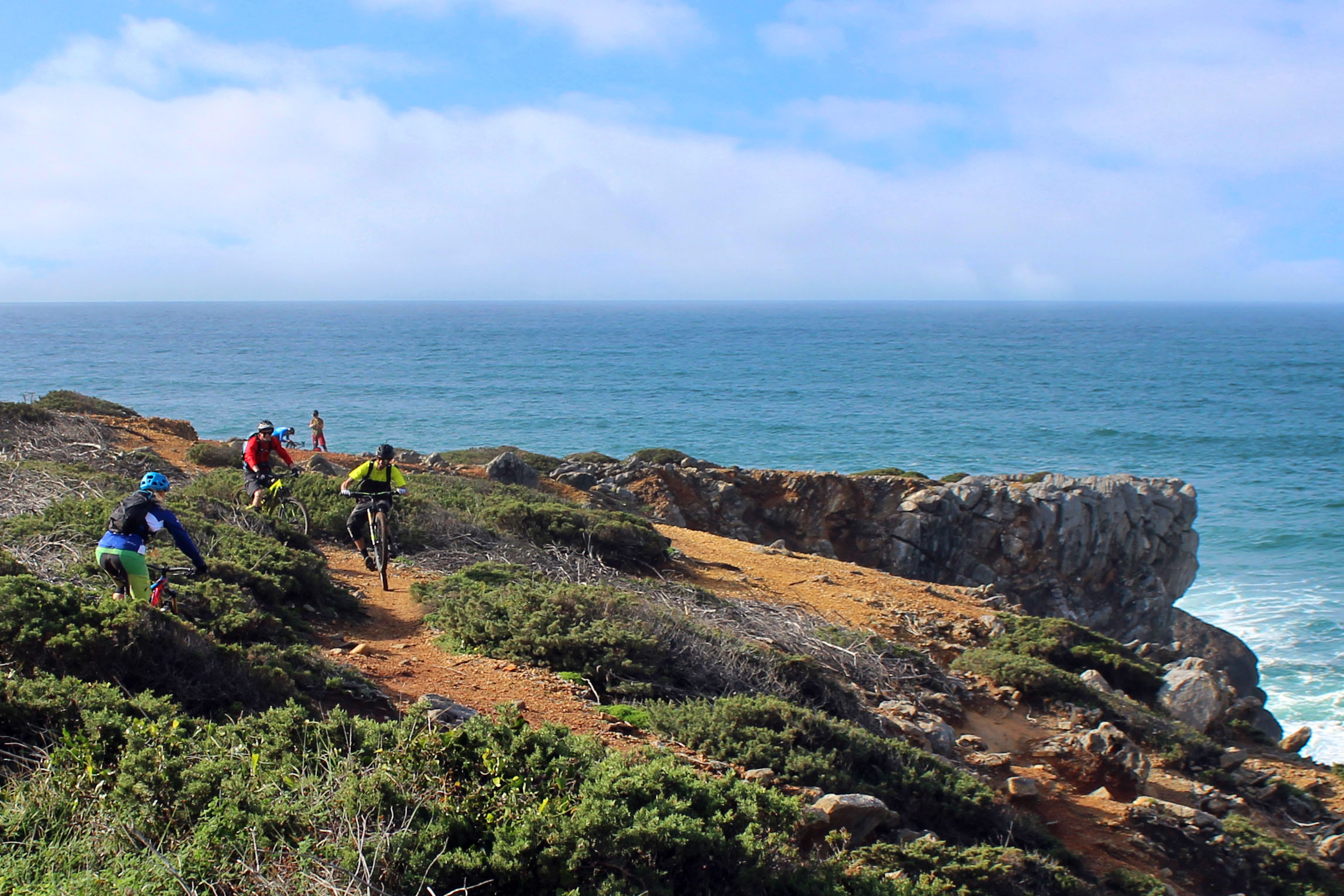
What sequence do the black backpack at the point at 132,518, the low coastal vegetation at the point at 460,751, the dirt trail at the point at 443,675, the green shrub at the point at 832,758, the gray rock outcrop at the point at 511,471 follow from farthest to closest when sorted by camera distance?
the gray rock outcrop at the point at 511,471 < the black backpack at the point at 132,518 < the dirt trail at the point at 443,675 < the green shrub at the point at 832,758 < the low coastal vegetation at the point at 460,751

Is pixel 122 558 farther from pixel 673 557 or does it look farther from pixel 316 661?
pixel 673 557

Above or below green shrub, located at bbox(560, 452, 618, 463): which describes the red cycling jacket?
above

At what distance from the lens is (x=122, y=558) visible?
6824mm

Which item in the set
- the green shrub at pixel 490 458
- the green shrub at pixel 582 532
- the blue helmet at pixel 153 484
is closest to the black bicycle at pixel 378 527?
the green shrub at pixel 582 532

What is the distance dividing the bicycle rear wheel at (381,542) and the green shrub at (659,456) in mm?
16457

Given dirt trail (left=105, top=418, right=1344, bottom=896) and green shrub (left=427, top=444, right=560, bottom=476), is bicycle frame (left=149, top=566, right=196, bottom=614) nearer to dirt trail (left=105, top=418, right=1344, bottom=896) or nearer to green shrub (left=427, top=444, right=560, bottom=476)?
dirt trail (left=105, top=418, right=1344, bottom=896)

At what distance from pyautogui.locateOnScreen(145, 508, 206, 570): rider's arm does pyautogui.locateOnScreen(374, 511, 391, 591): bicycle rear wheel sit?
2723 millimetres

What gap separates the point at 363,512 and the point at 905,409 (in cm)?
5396

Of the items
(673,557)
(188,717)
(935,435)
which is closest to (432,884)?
(188,717)

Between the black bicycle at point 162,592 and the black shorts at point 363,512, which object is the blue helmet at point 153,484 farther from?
the black shorts at point 363,512

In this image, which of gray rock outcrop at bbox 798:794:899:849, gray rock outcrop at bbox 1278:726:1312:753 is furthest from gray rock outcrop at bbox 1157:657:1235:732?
gray rock outcrop at bbox 798:794:899:849

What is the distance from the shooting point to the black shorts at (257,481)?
37.5 feet

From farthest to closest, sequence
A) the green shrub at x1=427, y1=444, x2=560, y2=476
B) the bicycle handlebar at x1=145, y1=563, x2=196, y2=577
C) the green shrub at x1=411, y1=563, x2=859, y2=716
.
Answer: the green shrub at x1=427, y1=444, x2=560, y2=476 → the green shrub at x1=411, y1=563, x2=859, y2=716 → the bicycle handlebar at x1=145, y1=563, x2=196, y2=577

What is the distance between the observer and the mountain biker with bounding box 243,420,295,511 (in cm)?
1138
